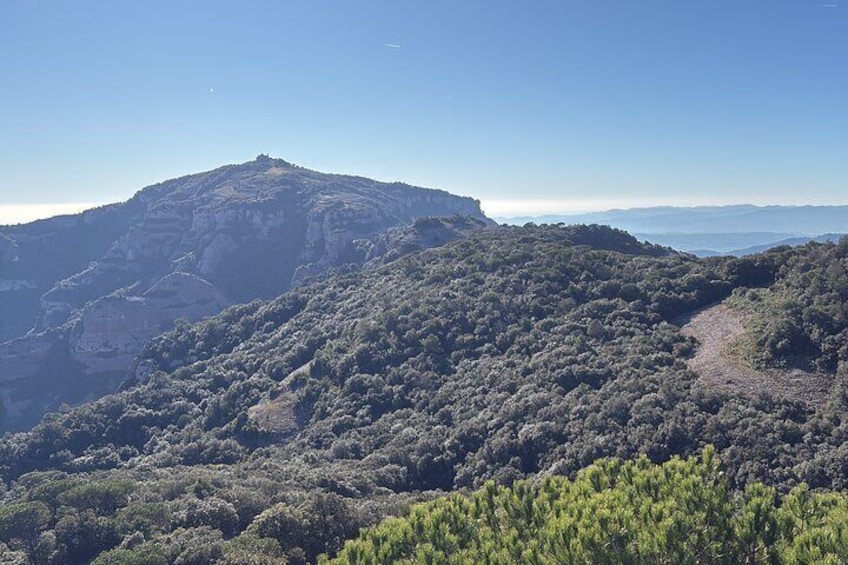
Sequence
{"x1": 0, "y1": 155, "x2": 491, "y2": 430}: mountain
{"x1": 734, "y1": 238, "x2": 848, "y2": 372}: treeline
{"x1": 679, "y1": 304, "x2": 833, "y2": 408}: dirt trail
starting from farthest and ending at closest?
{"x1": 0, "y1": 155, "x2": 491, "y2": 430}: mountain
{"x1": 734, "y1": 238, "x2": 848, "y2": 372}: treeline
{"x1": 679, "y1": 304, "x2": 833, "y2": 408}: dirt trail

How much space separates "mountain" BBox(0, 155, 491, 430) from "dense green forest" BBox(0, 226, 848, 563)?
95.8 ft

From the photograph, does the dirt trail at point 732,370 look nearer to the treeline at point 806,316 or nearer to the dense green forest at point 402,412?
the treeline at point 806,316

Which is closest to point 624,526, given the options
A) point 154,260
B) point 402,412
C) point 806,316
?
point 806,316

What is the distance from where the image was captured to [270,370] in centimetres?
5212

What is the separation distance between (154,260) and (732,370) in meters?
114

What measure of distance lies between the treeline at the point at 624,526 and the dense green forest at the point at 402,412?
24.4 feet

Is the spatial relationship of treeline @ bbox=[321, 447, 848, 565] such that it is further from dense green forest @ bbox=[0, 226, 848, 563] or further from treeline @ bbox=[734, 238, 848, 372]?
treeline @ bbox=[734, 238, 848, 372]

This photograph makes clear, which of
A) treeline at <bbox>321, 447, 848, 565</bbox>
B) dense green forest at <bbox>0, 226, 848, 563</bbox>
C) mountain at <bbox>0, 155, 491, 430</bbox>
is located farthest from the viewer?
mountain at <bbox>0, 155, 491, 430</bbox>

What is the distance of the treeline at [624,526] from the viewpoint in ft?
34.1

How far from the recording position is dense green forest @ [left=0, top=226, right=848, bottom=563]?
22.4 m

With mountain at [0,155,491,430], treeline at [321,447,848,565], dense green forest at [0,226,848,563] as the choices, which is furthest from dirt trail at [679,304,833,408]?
mountain at [0,155,491,430]

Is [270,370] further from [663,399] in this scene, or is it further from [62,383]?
[62,383]

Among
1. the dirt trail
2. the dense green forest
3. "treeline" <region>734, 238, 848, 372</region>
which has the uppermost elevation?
"treeline" <region>734, 238, 848, 372</region>

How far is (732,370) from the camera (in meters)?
28.9
